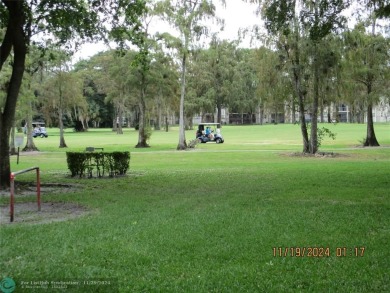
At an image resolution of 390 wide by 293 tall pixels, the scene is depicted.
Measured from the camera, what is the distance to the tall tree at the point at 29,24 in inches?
526

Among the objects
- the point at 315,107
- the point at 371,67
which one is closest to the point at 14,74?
the point at 315,107

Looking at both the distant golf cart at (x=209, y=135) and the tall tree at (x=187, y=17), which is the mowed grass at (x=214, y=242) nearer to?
the tall tree at (x=187, y=17)

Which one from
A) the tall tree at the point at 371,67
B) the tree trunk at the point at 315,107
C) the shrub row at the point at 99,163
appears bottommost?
the shrub row at the point at 99,163

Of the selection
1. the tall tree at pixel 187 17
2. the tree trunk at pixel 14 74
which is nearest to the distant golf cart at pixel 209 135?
the tall tree at pixel 187 17

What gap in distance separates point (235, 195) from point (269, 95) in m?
20.2

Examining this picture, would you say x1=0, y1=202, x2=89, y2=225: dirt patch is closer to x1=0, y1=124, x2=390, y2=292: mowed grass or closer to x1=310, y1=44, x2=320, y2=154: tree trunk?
x1=0, y1=124, x2=390, y2=292: mowed grass

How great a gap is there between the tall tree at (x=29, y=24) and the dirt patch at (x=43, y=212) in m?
3.35

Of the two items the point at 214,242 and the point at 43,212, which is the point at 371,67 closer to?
the point at 43,212

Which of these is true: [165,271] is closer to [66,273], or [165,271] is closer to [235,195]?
[66,273]

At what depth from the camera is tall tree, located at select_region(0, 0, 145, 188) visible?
13367 mm
